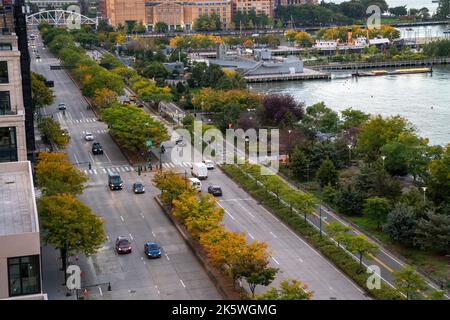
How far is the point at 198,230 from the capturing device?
27297mm

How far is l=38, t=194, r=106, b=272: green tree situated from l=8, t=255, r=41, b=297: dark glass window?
23.0 feet

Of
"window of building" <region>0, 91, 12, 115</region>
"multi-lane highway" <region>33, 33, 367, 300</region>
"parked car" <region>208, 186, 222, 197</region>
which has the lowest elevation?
"multi-lane highway" <region>33, 33, 367, 300</region>

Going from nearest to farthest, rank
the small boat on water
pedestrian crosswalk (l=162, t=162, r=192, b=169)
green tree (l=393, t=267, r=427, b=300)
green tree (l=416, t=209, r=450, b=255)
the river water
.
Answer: green tree (l=393, t=267, r=427, b=300) < green tree (l=416, t=209, r=450, b=255) < pedestrian crosswalk (l=162, t=162, r=192, b=169) < the river water < the small boat on water

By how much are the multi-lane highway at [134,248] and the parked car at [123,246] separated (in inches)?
9.1

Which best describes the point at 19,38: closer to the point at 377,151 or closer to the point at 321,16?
the point at 377,151

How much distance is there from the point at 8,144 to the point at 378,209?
17169 mm

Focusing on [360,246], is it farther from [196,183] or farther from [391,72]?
[391,72]

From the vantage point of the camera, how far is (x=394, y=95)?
254 ft

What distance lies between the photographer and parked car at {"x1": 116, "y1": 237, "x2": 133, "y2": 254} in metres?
27.5

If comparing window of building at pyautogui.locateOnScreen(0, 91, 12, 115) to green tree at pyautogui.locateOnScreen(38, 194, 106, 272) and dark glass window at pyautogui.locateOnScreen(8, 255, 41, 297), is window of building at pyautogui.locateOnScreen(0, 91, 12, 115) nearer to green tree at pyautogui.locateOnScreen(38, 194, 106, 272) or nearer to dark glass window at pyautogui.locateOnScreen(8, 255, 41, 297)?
A: green tree at pyautogui.locateOnScreen(38, 194, 106, 272)

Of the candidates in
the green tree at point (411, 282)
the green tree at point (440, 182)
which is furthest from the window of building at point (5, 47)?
the green tree at point (411, 282)

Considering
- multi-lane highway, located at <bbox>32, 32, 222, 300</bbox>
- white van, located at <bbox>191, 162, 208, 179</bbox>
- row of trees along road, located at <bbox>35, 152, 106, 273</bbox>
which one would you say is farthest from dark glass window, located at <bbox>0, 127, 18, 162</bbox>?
white van, located at <bbox>191, 162, 208, 179</bbox>

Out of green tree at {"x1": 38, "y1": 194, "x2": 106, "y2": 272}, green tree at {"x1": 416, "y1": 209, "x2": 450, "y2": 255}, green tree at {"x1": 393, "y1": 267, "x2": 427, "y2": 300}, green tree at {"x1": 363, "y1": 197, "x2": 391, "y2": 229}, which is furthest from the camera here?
green tree at {"x1": 363, "y1": 197, "x2": 391, "y2": 229}

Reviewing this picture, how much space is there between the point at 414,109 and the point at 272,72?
32.1 m
